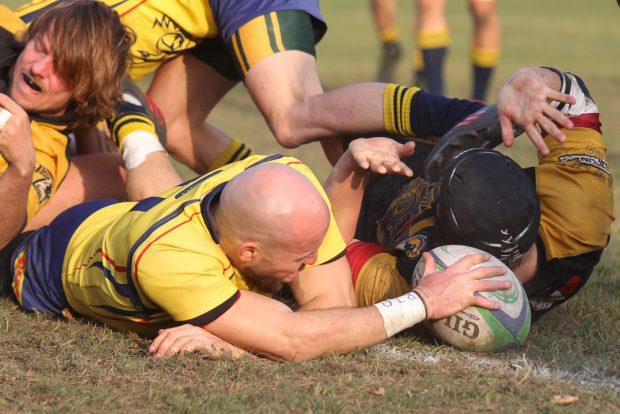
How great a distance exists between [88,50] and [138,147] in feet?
1.79

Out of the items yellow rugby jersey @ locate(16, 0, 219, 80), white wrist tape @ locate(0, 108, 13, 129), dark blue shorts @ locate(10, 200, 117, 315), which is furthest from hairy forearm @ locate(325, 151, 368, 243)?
yellow rugby jersey @ locate(16, 0, 219, 80)

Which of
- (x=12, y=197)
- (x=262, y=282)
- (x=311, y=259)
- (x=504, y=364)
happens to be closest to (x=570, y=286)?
(x=504, y=364)

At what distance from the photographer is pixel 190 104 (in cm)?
612

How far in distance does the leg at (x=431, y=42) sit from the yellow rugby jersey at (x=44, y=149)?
498cm

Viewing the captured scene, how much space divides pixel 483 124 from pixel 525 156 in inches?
166

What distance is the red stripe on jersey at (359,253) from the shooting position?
14.1ft

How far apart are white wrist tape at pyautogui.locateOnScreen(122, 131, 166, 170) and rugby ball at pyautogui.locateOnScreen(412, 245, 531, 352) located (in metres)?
1.80

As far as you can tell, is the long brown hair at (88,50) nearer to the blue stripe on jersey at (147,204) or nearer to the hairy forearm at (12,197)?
the hairy forearm at (12,197)

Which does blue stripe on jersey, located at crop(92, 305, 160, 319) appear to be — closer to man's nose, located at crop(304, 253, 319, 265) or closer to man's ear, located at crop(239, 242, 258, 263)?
man's ear, located at crop(239, 242, 258, 263)

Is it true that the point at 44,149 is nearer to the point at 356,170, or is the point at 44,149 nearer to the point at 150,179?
the point at 150,179

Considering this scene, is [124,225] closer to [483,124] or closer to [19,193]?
[19,193]

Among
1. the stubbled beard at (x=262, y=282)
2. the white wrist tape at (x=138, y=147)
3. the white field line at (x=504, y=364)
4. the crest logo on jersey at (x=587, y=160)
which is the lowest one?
the white field line at (x=504, y=364)

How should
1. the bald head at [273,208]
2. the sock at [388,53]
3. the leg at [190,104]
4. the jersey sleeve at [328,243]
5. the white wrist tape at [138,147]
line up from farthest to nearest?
1. the sock at [388,53]
2. the leg at [190,104]
3. the white wrist tape at [138,147]
4. the jersey sleeve at [328,243]
5. the bald head at [273,208]

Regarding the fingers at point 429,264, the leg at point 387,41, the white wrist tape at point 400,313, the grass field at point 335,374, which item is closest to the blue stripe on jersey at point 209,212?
the grass field at point 335,374
